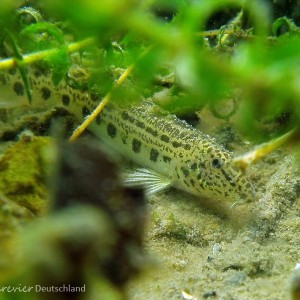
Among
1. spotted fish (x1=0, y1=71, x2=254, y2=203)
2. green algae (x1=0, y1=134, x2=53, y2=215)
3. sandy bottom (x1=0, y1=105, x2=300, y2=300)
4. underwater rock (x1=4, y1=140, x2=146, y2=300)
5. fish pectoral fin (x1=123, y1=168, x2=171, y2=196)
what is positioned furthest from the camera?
fish pectoral fin (x1=123, y1=168, x2=171, y2=196)

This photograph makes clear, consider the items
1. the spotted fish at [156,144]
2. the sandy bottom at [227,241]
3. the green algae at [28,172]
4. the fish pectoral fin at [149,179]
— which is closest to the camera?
the green algae at [28,172]

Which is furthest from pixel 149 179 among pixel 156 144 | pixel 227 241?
pixel 227 241

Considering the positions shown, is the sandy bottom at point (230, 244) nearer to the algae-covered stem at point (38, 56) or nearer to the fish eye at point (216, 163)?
the fish eye at point (216, 163)

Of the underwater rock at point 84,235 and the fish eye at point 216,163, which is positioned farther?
the fish eye at point 216,163

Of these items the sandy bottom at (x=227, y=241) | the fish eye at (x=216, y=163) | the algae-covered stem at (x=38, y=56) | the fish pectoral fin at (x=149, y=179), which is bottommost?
the sandy bottom at (x=227, y=241)

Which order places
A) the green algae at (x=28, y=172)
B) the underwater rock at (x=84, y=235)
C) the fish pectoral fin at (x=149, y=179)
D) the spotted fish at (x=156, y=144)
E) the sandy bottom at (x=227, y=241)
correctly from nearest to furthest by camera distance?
the underwater rock at (x=84, y=235) → the green algae at (x=28, y=172) → the sandy bottom at (x=227, y=241) → the spotted fish at (x=156, y=144) → the fish pectoral fin at (x=149, y=179)

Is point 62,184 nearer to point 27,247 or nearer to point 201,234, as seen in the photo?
point 27,247

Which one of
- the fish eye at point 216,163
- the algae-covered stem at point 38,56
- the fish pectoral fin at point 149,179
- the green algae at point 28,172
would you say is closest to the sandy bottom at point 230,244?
the fish pectoral fin at point 149,179

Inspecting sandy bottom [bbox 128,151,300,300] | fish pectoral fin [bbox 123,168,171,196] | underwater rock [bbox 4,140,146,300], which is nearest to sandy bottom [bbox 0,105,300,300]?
sandy bottom [bbox 128,151,300,300]

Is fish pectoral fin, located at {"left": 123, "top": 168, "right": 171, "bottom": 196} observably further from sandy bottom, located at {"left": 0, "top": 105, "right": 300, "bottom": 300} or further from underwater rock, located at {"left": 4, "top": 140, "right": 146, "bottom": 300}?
underwater rock, located at {"left": 4, "top": 140, "right": 146, "bottom": 300}

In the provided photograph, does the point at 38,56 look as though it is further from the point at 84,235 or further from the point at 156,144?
the point at 156,144
